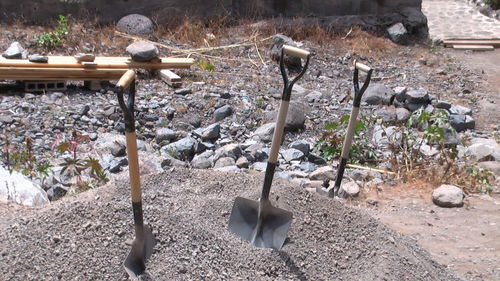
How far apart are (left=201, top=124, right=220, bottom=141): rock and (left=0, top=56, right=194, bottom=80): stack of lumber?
1566 millimetres

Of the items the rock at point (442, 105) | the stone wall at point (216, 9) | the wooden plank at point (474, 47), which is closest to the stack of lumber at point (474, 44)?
the wooden plank at point (474, 47)

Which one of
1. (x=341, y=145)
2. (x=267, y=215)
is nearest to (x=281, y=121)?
(x=267, y=215)

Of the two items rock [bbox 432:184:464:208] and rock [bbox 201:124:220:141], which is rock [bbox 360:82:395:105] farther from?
rock [bbox 432:184:464:208]

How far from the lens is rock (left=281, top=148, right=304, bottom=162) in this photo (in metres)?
6.36

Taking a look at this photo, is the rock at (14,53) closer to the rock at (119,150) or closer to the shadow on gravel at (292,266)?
the rock at (119,150)

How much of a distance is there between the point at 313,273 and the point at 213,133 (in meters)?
3.54

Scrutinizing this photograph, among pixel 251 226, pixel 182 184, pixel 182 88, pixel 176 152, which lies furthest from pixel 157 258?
pixel 182 88

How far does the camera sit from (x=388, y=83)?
9211mm

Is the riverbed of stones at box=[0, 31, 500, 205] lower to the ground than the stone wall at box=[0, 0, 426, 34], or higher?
lower

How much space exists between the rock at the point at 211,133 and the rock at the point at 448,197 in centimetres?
237

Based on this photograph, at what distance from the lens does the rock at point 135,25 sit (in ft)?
32.4

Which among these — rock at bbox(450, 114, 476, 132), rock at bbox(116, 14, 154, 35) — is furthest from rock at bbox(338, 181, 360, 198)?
rock at bbox(116, 14, 154, 35)

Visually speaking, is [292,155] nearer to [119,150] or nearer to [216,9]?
[119,150]

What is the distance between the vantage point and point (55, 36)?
30.1 feet
